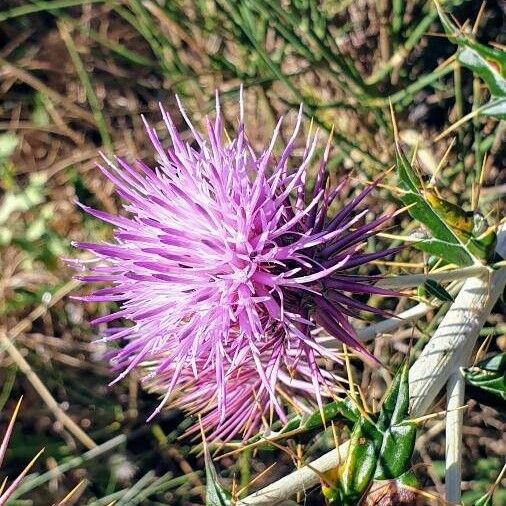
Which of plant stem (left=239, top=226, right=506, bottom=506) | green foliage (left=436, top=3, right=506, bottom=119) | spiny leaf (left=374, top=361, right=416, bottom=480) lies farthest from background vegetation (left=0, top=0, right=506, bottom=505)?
spiny leaf (left=374, top=361, right=416, bottom=480)

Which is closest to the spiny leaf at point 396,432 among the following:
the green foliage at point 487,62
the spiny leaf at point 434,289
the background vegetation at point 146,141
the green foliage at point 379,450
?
the green foliage at point 379,450

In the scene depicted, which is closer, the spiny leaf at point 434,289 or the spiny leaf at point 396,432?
the spiny leaf at point 396,432

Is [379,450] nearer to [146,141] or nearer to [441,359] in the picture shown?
[441,359]

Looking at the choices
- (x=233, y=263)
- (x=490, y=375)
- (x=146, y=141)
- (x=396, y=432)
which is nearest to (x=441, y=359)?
(x=490, y=375)

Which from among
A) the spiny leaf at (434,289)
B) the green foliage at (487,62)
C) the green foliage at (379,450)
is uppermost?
the green foliage at (487,62)

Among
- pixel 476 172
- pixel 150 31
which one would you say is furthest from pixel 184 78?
pixel 476 172

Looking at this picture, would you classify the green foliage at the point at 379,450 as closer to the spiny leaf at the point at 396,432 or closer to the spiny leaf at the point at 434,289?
the spiny leaf at the point at 396,432

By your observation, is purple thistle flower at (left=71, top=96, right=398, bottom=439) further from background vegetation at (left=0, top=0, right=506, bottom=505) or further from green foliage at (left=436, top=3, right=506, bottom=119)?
background vegetation at (left=0, top=0, right=506, bottom=505)

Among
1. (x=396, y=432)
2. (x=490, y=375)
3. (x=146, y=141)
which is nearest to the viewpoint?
(x=396, y=432)

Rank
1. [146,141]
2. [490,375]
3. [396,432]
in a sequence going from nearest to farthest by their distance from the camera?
1. [396,432]
2. [490,375]
3. [146,141]

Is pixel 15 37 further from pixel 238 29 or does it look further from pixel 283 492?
pixel 283 492
